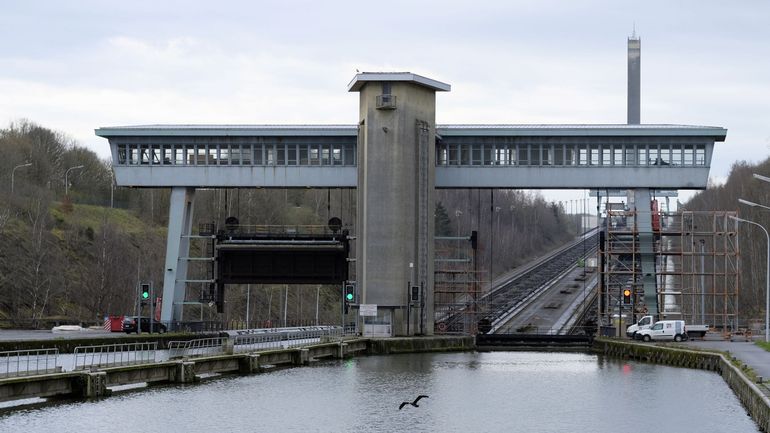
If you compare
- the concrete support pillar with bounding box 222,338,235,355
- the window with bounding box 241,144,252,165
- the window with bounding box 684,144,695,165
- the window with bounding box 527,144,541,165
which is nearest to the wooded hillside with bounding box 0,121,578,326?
the window with bounding box 527,144,541,165

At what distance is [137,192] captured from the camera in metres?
155

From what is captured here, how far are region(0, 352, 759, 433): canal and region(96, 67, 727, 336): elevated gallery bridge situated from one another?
14.1 m

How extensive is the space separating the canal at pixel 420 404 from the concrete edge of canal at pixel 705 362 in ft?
2.12

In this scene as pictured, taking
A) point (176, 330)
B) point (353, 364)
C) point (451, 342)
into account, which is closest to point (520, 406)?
point (353, 364)

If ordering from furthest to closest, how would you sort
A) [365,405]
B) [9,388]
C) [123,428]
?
[365,405]
[9,388]
[123,428]

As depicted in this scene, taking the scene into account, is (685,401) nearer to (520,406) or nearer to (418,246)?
(520,406)

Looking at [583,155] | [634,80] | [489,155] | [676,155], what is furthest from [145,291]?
[634,80]

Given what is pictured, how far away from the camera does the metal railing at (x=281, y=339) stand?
68750 millimetres

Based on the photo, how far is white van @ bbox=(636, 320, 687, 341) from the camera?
77.3 m

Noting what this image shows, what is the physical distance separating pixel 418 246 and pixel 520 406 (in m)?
32.3

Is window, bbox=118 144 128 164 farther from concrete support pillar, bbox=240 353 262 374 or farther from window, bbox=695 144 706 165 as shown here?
window, bbox=695 144 706 165

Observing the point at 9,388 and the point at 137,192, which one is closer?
the point at 9,388

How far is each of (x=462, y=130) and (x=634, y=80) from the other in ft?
258

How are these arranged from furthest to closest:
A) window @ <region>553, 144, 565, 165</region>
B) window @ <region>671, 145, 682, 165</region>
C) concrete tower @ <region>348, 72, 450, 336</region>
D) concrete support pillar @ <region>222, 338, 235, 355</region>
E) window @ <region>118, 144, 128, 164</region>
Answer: window @ <region>118, 144, 128, 164</region> < window @ <region>553, 144, 565, 165</region> < window @ <region>671, 145, 682, 165</region> < concrete tower @ <region>348, 72, 450, 336</region> < concrete support pillar @ <region>222, 338, 235, 355</region>
